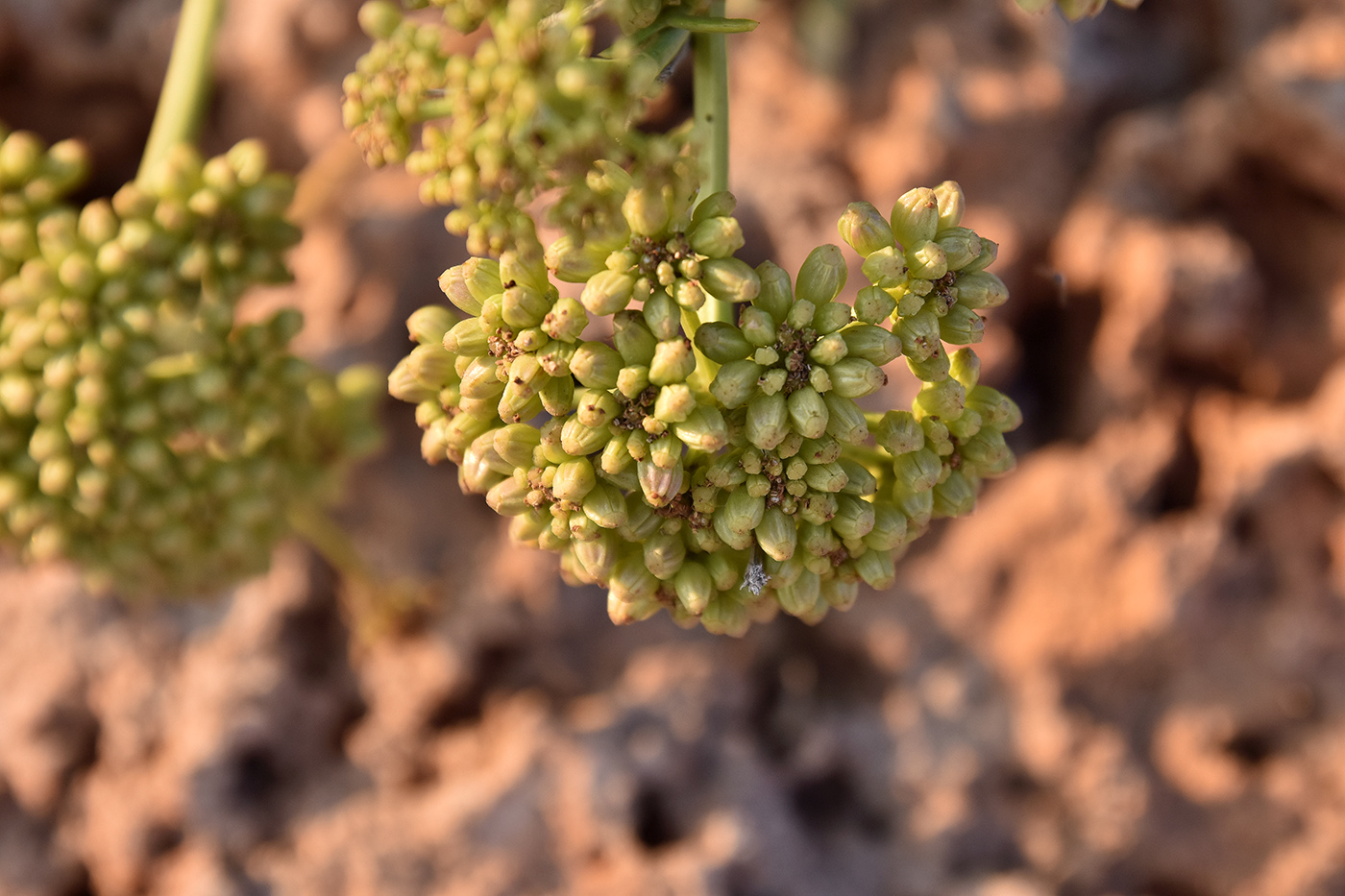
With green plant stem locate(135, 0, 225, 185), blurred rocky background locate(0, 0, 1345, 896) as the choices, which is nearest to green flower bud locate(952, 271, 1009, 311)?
blurred rocky background locate(0, 0, 1345, 896)

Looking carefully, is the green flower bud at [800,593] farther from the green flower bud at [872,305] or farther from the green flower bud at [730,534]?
the green flower bud at [872,305]

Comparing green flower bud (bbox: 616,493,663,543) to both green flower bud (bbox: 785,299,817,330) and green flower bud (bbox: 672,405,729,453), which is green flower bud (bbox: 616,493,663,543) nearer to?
green flower bud (bbox: 672,405,729,453)

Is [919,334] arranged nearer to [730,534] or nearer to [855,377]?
[855,377]

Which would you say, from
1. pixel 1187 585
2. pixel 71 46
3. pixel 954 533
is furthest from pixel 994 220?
pixel 71 46

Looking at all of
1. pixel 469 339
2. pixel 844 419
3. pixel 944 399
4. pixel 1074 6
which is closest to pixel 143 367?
pixel 469 339

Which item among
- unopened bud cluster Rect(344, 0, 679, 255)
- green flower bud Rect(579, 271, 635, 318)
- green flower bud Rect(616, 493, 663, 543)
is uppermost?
unopened bud cluster Rect(344, 0, 679, 255)
